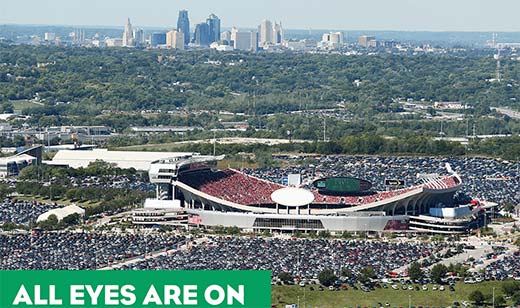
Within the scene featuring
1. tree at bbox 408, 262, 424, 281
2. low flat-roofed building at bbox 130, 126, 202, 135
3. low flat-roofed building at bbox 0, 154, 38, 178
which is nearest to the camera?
tree at bbox 408, 262, 424, 281

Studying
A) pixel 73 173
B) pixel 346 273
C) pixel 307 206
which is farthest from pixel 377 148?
pixel 346 273

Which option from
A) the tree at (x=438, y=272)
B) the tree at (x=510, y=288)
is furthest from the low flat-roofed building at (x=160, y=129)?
the tree at (x=510, y=288)

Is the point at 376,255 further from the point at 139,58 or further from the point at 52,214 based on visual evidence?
the point at 139,58

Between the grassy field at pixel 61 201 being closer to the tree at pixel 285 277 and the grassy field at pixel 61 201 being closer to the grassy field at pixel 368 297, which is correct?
the tree at pixel 285 277

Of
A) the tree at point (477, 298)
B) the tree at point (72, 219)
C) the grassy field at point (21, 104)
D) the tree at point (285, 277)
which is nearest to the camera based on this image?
the tree at point (477, 298)

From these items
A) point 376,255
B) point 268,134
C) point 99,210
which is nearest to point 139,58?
point 268,134

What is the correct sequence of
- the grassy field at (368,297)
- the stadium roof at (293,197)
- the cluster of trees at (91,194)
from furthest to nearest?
1. the cluster of trees at (91,194)
2. the stadium roof at (293,197)
3. the grassy field at (368,297)

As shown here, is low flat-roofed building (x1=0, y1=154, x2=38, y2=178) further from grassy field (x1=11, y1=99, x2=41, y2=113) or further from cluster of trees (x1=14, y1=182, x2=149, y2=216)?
grassy field (x1=11, y1=99, x2=41, y2=113)

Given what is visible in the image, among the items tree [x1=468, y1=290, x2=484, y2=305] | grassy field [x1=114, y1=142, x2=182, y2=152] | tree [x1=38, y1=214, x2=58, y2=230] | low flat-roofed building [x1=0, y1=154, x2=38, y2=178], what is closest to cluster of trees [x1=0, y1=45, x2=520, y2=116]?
grassy field [x1=114, y1=142, x2=182, y2=152]
